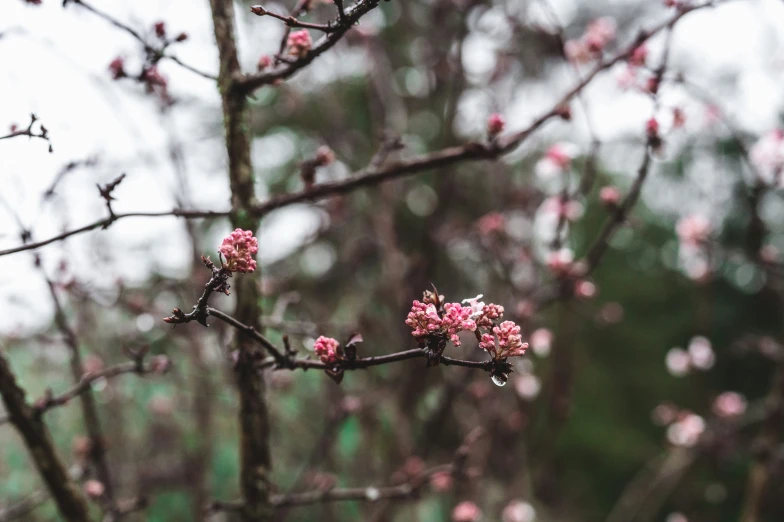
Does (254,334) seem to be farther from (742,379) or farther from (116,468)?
(742,379)

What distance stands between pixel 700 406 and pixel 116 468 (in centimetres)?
492

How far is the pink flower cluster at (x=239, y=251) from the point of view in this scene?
0.88m

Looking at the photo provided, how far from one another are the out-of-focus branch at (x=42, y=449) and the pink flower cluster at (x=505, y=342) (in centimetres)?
124

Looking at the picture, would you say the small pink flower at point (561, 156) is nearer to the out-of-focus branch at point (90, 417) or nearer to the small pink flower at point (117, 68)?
the small pink flower at point (117, 68)

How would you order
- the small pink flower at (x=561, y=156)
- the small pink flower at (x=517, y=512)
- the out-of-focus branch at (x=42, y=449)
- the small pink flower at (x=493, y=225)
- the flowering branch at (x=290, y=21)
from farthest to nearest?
the small pink flower at (x=517, y=512)
the small pink flower at (x=493, y=225)
the small pink flower at (x=561, y=156)
the out-of-focus branch at (x=42, y=449)
the flowering branch at (x=290, y=21)

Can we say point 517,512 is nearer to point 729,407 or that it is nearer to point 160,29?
point 729,407

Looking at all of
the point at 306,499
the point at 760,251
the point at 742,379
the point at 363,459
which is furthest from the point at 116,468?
the point at 742,379

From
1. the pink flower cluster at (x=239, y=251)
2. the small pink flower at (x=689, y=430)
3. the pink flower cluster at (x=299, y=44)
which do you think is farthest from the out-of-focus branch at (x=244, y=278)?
the small pink flower at (x=689, y=430)

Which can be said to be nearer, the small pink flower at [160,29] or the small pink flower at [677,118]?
the small pink flower at [160,29]

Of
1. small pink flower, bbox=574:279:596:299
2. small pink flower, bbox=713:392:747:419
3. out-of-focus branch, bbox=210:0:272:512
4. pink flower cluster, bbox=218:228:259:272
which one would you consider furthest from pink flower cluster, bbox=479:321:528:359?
small pink flower, bbox=713:392:747:419

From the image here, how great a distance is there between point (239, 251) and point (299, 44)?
69 centimetres

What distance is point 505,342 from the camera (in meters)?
0.96

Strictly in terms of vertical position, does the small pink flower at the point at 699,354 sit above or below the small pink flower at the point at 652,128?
below

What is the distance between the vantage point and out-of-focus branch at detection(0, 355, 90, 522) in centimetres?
147
